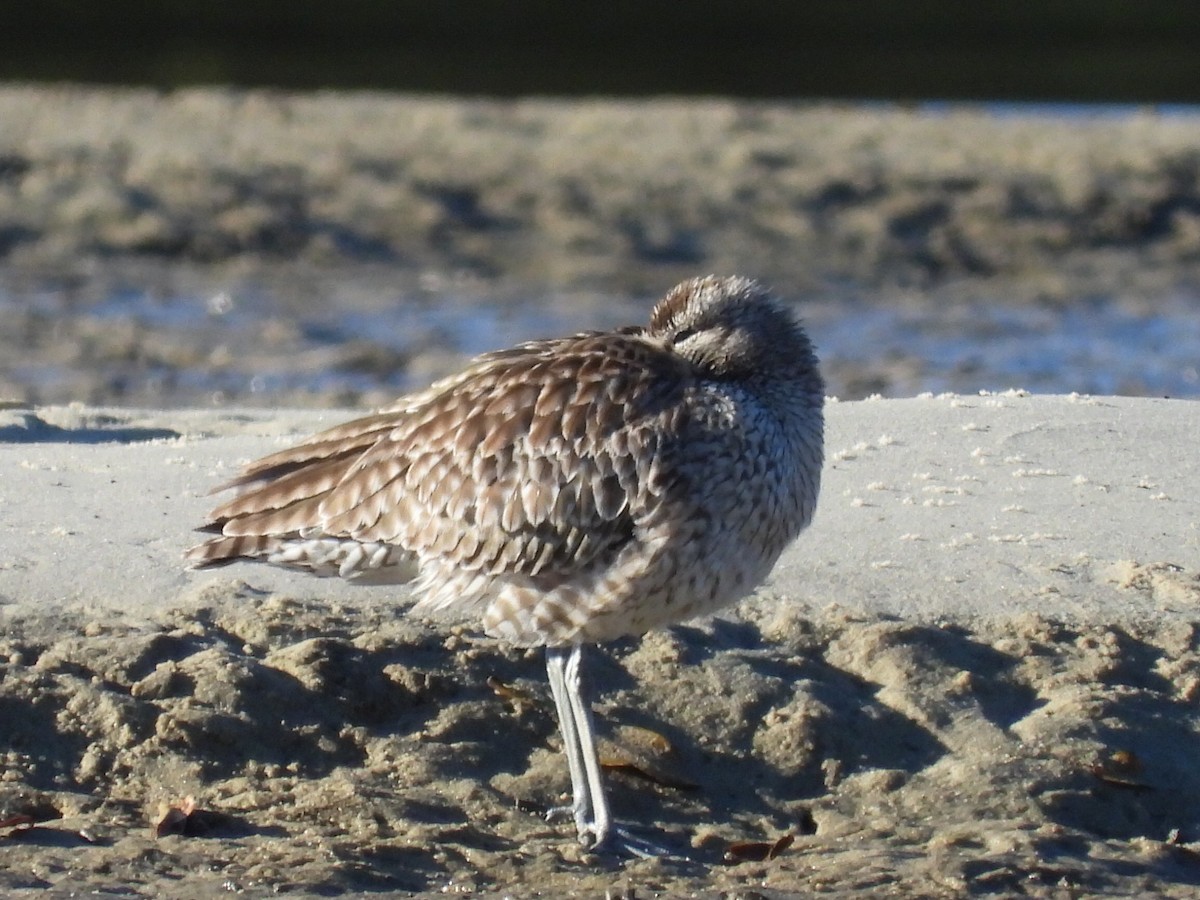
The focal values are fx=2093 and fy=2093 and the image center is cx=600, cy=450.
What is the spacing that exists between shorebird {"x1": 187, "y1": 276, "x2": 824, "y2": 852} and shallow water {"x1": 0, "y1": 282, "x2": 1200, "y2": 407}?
561cm

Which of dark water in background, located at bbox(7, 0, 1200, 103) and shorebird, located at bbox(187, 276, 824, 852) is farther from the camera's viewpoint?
dark water in background, located at bbox(7, 0, 1200, 103)

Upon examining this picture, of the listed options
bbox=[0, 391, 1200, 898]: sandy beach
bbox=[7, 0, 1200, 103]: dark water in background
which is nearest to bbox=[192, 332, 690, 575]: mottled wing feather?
bbox=[0, 391, 1200, 898]: sandy beach

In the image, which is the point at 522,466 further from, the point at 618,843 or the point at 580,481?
the point at 618,843

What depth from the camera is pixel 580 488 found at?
4.85 meters

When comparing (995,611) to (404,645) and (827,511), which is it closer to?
(827,511)

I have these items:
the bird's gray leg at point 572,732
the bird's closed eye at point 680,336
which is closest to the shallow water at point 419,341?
the bird's closed eye at point 680,336

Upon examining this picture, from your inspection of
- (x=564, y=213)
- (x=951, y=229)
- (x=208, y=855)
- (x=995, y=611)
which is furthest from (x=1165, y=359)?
(x=208, y=855)

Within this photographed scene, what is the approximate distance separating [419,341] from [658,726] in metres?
7.32

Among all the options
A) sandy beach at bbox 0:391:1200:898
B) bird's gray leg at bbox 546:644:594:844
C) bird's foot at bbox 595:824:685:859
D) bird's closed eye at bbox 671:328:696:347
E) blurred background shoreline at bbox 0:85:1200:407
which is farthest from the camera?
blurred background shoreline at bbox 0:85:1200:407

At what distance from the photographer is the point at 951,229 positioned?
583 inches

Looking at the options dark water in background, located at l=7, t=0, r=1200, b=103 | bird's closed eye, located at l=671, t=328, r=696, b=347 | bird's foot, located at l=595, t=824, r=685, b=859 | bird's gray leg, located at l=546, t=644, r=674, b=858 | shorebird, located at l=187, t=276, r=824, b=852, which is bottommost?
bird's foot, located at l=595, t=824, r=685, b=859

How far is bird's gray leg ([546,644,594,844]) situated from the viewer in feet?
16.1

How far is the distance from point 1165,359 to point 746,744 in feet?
24.9

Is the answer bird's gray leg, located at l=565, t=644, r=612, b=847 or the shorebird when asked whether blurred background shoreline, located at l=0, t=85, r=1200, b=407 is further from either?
bird's gray leg, located at l=565, t=644, r=612, b=847
